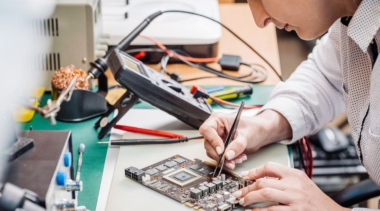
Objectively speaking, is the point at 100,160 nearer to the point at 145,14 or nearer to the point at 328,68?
the point at 328,68

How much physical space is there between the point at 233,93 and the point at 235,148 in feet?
1.33

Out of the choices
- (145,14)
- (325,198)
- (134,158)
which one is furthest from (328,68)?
(145,14)

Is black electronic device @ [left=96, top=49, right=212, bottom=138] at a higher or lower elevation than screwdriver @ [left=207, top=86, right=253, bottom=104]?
higher

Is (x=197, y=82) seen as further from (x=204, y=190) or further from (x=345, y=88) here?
(x=204, y=190)

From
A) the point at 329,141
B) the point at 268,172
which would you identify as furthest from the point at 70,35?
the point at 329,141

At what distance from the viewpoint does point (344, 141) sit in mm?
2082

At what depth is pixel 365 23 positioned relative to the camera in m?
1.02

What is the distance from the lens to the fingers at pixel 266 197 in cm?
94

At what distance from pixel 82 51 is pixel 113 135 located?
A: 297 mm

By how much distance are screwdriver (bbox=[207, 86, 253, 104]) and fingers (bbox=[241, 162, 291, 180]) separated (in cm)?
44

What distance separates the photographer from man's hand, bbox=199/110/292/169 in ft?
3.61

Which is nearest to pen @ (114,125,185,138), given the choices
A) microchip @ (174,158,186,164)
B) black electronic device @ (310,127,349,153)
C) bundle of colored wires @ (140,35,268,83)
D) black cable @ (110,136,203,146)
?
black cable @ (110,136,203,146)

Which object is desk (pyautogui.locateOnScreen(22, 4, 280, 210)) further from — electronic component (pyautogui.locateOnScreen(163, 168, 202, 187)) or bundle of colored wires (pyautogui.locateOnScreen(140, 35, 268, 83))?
electronic component (pyautogui.locateOnScreen(163, 168, 202, 187))

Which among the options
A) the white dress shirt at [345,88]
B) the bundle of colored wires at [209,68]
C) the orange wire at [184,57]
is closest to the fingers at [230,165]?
the white dress shirt at [345,88]
